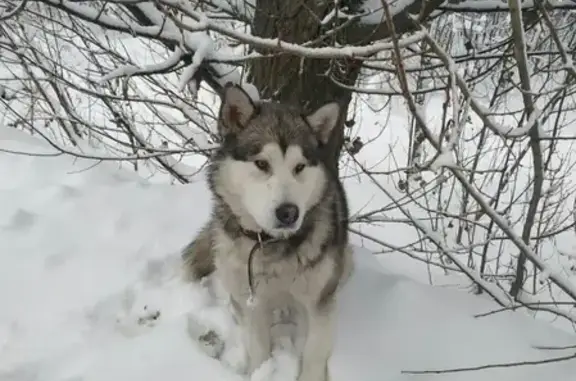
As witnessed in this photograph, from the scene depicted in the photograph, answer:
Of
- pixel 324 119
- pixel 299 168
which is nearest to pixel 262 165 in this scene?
pixel 299 168

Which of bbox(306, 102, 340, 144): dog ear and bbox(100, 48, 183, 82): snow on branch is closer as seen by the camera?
bbox(306, 102, 340, 144): dog ear

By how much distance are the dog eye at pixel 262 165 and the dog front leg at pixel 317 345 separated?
715 mm

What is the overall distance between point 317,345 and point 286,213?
0.73 meters

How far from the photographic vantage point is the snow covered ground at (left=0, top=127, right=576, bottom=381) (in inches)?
112

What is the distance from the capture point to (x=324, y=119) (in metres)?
2.91

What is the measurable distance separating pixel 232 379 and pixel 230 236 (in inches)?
25.8

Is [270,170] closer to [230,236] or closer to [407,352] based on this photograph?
[230,236]

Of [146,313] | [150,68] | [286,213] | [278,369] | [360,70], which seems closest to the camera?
[286,213]

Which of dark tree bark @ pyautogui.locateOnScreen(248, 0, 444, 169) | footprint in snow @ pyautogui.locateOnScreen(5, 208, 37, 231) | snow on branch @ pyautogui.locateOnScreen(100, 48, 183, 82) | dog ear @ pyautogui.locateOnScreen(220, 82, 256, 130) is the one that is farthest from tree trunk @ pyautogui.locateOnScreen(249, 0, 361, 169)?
footprint in snow @ pyautogui.locateOnScreen(5, 208, 37, 231)

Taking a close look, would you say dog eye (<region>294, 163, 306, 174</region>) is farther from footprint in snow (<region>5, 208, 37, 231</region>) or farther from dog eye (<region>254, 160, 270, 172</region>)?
footprint in snow (<region>5, 208, 37, 231</region>)

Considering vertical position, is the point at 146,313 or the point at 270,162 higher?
the point at 270,162

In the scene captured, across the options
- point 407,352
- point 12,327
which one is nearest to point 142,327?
point 12,327

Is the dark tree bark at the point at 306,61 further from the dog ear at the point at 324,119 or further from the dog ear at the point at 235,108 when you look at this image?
the dog ear at the point at 235,108

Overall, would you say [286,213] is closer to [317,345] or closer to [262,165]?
[262,165]
